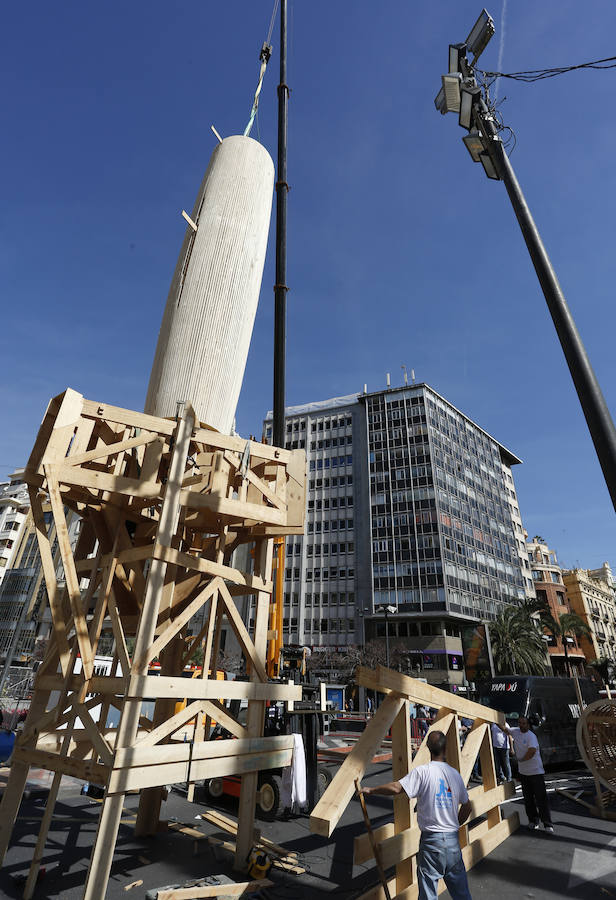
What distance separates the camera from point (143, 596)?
4.92 metres

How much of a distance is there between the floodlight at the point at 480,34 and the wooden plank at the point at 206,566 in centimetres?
743

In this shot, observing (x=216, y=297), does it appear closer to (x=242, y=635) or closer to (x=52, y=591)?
(x=52, y=591)

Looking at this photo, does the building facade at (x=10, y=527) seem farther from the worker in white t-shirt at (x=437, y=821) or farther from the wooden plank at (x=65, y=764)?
the worker in white t-shirt at (x=437, y=821)

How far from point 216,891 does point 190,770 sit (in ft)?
4.06

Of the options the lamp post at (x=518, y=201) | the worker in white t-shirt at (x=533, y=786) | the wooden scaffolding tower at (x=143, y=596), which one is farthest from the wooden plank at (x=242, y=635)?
the worker in white t-shirt at (x=533, y=786)

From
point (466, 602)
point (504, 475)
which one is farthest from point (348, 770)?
point (504, 475)

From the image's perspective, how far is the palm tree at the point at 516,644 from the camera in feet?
140

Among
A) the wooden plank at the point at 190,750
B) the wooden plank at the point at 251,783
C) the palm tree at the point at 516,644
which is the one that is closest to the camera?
the wooden plank at the point at 190,750

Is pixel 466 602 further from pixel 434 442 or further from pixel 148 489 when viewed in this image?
pixel 148 489

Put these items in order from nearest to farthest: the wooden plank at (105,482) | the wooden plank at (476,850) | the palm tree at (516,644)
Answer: the wooden plank at (476,850) < the wooden plank at (105,482) < the palm tree at (516,644)

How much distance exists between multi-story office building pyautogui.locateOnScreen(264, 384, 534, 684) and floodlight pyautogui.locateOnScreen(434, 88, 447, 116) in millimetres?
41961

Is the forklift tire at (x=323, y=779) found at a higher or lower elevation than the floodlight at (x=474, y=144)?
lower

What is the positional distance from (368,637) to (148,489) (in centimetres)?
4880

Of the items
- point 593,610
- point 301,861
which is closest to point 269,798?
point 301,861
